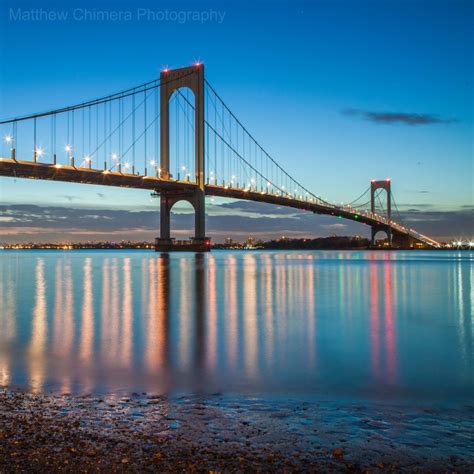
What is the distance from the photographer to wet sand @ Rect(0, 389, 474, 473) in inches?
126

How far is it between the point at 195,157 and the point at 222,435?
50.5 meters

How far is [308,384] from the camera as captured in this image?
18.0 feet

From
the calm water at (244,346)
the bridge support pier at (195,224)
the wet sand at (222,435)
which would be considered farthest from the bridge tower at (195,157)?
the wet sand at (222,435)

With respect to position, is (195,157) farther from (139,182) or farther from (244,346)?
(244,346)

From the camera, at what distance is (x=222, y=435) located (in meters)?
3.72

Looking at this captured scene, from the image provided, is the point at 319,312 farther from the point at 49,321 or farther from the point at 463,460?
the point at 463,460

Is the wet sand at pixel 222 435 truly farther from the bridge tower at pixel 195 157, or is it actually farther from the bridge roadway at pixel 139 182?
the bridge tower at pixel 195 157

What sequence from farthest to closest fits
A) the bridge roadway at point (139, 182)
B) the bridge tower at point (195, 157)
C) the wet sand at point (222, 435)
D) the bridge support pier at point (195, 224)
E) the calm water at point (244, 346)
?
the bridge tower at point (195, 157)
the bridge support pier at point (195, 224)
the bridge roadway at point (139, 182)
the calm water at point (244, 346)
the wet sand at point (222, 435)

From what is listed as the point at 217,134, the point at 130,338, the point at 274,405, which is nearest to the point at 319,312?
the point at 130,338

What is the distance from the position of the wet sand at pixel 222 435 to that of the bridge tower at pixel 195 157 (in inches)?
1865

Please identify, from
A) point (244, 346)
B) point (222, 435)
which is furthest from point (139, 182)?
point (222, 435)

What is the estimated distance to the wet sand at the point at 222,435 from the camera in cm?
321

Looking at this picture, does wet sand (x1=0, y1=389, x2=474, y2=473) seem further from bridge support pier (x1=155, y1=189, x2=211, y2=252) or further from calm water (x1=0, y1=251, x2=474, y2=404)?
bridge support pier (x1=155, y1=189, x2=211, y2=252)

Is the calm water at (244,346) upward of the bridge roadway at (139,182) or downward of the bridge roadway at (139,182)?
downward
